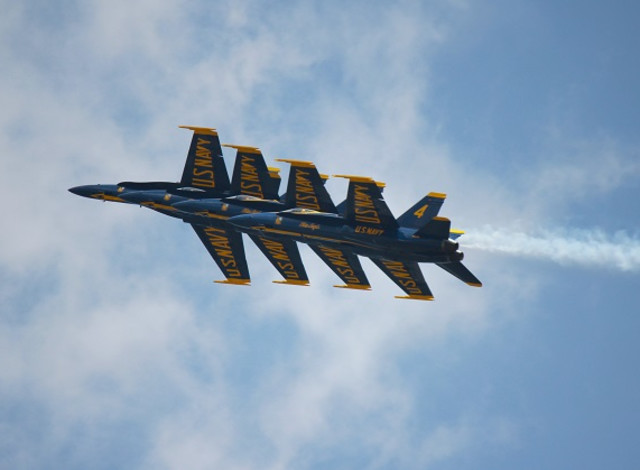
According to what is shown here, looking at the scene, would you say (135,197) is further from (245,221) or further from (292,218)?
(292,218)

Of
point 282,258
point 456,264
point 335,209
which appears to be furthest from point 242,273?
point 456,264

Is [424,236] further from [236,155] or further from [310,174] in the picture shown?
[236,155]

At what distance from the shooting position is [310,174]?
14525cm

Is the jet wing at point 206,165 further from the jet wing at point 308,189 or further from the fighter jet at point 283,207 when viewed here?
the jet wing at point 308,189

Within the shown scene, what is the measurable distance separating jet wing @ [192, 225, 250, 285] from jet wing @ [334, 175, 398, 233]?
1780 cm

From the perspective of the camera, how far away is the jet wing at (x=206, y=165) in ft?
499

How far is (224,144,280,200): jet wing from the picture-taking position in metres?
151

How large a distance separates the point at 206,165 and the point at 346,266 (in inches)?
665

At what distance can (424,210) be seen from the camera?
144625 mm

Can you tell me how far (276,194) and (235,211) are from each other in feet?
15.0

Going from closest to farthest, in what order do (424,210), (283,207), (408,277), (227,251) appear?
(424,210) < (283,207) < (408,277) < (227,251)

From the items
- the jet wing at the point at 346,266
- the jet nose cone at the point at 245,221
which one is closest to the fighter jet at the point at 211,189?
the jet nose cone at the point at 245,221

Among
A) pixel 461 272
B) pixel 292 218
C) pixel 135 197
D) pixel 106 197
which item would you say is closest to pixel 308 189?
pixel 292 218

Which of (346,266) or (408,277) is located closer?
(408,277)
